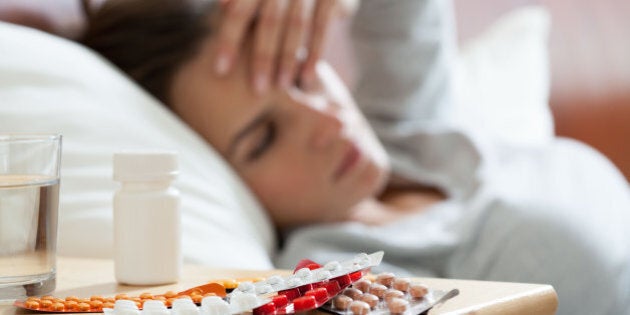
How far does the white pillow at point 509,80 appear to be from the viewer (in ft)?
6.10

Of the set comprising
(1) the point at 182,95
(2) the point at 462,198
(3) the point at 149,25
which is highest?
(3) the point at 149,25

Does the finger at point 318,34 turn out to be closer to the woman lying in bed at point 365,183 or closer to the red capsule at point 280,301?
the woman lying in bed at point 365,183

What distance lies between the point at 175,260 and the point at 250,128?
0.57 meters

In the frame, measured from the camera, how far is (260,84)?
1153mm

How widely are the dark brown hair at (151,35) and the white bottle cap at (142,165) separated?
62 cm

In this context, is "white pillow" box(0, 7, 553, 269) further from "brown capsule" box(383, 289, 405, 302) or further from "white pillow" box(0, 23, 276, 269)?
"brown capsule" box(383, 289, 405, 302)

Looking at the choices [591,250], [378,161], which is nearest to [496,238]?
[591,250]

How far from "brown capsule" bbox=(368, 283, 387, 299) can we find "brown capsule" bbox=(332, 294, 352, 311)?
2 centimetres

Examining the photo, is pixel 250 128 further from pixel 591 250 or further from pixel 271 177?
pixel 591 250

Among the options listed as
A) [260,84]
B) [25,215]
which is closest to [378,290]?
[25,215]

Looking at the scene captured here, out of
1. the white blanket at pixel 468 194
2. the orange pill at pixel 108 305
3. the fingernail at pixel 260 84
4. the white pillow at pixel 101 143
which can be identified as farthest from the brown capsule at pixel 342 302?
the fingernail at pixel 260 84

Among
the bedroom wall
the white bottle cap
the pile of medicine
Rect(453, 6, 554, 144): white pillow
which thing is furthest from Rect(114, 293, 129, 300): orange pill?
the bedroom wall

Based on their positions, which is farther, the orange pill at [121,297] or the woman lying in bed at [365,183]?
the woman lying in bed at [365,183]

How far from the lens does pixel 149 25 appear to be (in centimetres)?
122
